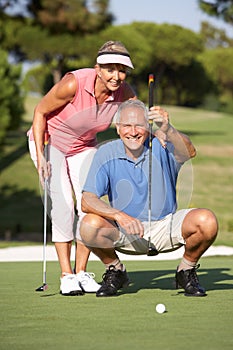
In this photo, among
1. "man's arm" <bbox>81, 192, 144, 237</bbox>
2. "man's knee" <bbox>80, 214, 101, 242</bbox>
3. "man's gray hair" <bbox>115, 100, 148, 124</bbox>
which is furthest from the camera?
"man's gray hair" <bbox>115, 100, 148, 124</bbox>

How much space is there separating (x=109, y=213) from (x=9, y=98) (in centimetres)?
2724

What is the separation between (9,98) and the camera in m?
33.4

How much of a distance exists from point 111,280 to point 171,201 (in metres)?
0.74

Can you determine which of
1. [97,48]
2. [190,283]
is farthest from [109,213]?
[97,48]

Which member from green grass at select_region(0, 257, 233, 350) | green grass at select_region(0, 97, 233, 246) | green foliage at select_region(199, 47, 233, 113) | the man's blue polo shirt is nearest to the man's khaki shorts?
the man's blue polo shirt

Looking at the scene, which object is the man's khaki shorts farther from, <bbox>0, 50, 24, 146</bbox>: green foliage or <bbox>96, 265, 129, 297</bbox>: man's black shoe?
<bbox>0, 50, 24, 146</bbox>: green foliage

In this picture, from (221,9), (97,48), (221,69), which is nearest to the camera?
(221,9)

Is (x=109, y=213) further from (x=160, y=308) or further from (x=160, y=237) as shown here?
(x=160, y=308)

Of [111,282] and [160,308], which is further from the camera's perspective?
[111,282]

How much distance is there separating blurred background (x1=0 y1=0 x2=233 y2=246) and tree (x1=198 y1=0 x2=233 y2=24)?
0.03 metres

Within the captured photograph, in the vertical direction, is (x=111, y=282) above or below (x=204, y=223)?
below

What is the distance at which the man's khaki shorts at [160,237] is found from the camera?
6.73 m

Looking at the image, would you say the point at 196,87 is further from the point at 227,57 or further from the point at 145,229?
the point at 145,229

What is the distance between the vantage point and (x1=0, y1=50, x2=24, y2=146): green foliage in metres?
31.4
